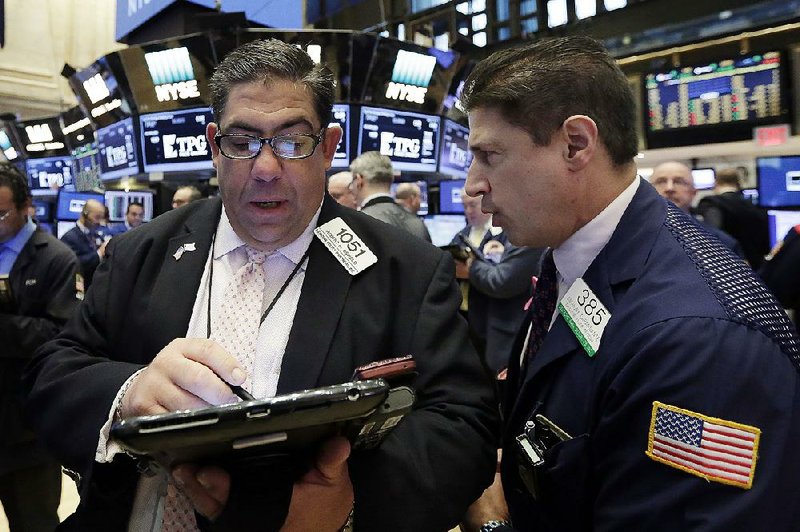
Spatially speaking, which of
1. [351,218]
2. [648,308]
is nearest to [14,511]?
[351,218]

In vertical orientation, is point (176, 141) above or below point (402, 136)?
above

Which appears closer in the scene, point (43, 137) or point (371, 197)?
point (371, 197)

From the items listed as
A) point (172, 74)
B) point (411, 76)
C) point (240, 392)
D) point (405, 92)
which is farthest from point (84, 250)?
point (240, 392)

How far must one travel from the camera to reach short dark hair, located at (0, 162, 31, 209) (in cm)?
272

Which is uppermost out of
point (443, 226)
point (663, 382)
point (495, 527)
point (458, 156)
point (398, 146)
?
point (398, 146)

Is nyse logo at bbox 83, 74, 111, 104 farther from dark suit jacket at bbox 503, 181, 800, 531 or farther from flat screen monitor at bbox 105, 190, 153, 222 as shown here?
dark suit jacket at bbox 503, 181, 800, 531

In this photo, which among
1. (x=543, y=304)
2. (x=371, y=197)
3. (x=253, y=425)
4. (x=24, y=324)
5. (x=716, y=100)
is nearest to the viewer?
(x=253, y=425)

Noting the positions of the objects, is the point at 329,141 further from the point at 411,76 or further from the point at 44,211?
the point at 44,211

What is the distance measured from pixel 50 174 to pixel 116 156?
210 inches

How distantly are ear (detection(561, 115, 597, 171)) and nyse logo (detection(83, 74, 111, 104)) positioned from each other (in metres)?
7.49

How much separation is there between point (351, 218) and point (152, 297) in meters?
0.46

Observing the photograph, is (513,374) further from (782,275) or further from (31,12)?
(31,12)

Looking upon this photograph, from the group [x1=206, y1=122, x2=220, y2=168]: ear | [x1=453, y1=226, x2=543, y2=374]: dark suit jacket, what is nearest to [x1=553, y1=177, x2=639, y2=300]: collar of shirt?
[x1=206, y1=122, x2=220, y2=168]: ear

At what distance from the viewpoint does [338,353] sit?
1.20 metres
